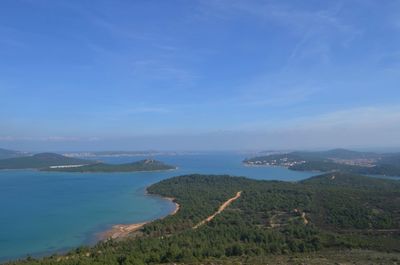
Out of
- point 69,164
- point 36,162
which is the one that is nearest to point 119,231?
point 36,162

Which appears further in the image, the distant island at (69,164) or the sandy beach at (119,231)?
the distant island at (69,164)

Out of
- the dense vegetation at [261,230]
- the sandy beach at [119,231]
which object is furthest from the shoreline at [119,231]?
the dense vegetation at [261,230]

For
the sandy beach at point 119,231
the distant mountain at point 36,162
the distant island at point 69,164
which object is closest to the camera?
the sandy beach at point 119,231

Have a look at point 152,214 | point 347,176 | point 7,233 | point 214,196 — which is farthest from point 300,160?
point 7,233

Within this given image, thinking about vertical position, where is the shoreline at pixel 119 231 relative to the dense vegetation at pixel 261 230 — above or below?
below

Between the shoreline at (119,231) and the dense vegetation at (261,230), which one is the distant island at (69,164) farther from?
the shoreline at (119,231)

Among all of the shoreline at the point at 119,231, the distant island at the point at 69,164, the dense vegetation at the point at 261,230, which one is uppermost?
the distant island at the point at 69,164

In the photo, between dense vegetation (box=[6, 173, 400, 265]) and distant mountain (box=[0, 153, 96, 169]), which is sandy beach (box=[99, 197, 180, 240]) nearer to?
dense vegetation (box=[6, 173, 400, 265])

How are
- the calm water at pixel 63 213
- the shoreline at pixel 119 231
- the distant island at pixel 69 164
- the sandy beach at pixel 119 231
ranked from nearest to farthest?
the calm water at pixel 63 213, the shoreline at pixel 119 231, the sandy beach at pixel 119 231, the distant island at pixel 69 164
